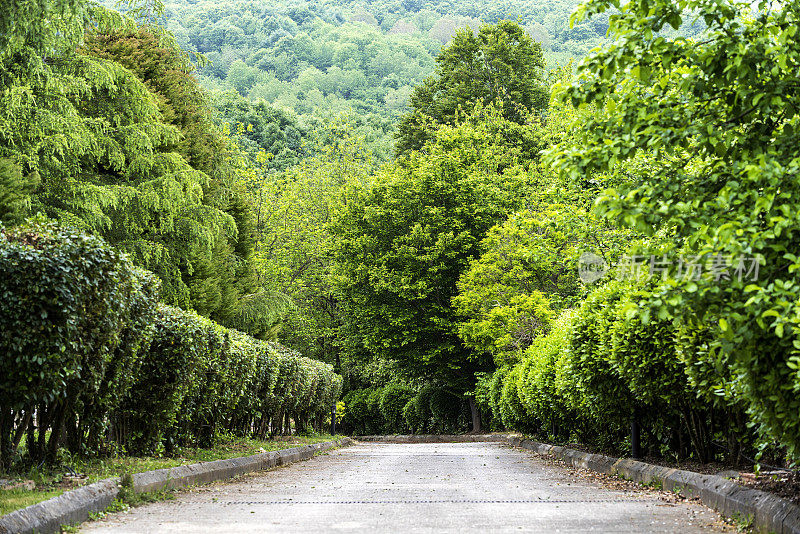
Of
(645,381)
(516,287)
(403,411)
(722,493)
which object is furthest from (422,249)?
(722,493)

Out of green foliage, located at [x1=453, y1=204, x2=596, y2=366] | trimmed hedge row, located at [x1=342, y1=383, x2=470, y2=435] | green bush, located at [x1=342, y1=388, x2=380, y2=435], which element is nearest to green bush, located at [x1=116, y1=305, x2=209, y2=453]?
green foliage, located at [x1=453, y1=204, x2=596, y2=366]

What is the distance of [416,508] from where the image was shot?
761 cm

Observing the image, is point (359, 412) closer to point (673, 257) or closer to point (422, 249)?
point (422, 249)

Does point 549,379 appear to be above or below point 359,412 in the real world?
below

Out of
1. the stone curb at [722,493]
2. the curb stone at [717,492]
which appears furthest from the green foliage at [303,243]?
the stone curb at [722,493]

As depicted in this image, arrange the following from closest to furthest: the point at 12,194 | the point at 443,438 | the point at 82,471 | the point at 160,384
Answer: the point at 82,471, the point at 160,384, the point at 12,194, the point at 443,438

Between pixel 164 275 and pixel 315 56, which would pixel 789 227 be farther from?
pixel 315 56

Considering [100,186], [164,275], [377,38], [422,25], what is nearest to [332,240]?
[164,275]

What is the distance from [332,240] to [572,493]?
33437mm

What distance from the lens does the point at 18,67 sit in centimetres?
1694

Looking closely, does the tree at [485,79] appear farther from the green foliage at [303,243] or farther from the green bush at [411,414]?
the green bush at [411,414]

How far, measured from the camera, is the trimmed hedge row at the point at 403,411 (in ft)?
132

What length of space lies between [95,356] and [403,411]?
34880 millimetres

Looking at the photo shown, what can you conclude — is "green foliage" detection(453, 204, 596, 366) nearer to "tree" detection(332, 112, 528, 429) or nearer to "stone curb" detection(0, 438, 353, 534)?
"tree" detection(332, 112, 528, 429)
